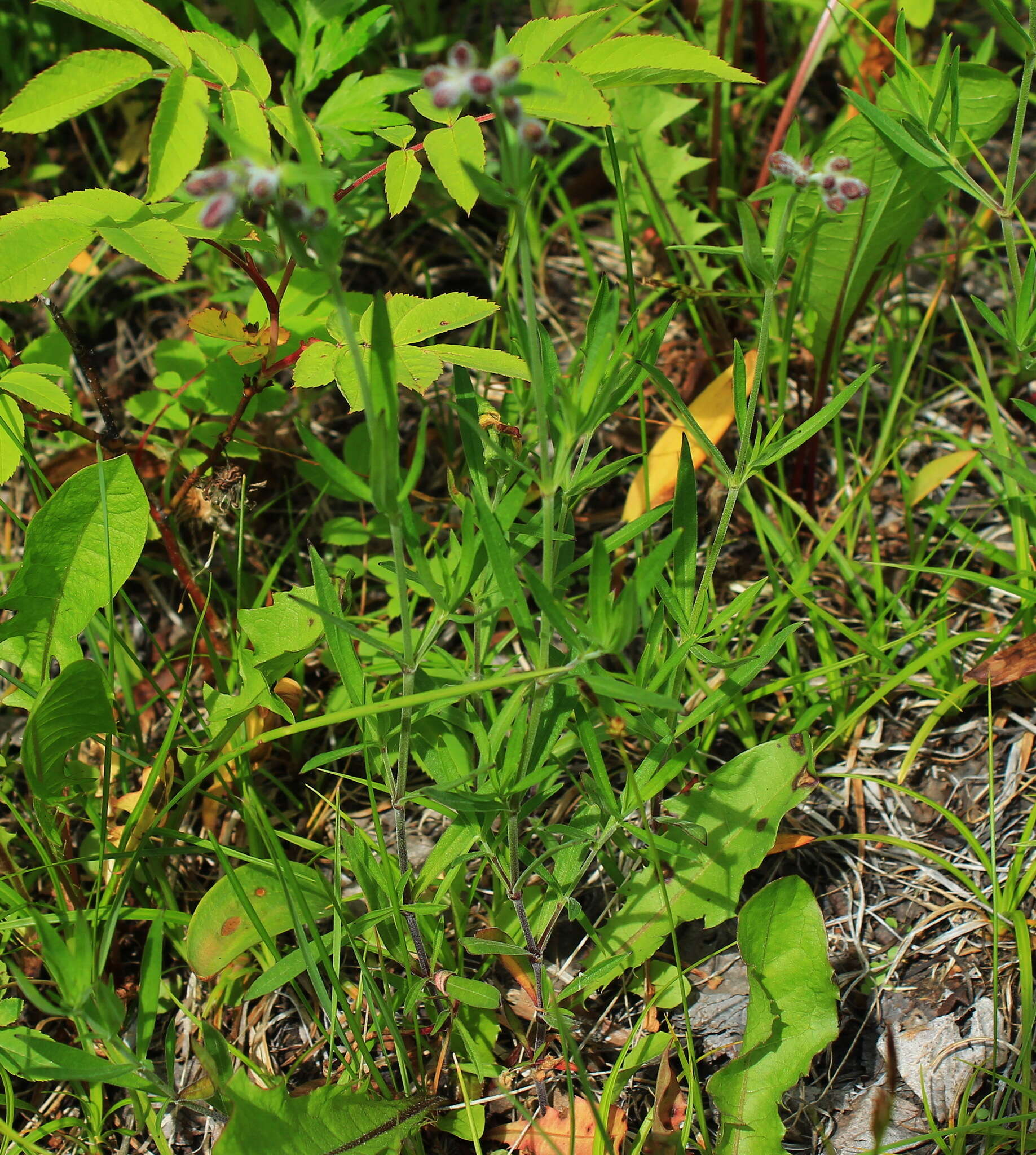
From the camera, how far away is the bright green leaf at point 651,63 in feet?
5.55

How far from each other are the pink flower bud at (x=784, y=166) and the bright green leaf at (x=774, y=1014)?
1.18 m

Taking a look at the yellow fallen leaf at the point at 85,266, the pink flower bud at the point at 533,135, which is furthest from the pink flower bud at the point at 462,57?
the yellow fallen leaf at the point at 85,266

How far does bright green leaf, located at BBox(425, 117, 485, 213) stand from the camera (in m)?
1.70

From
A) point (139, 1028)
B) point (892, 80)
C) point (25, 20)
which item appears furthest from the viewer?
point (25, 20)

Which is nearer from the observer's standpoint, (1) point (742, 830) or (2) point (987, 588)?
(1) point (742, 830)

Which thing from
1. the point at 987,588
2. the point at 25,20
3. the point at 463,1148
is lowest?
the point at 463,1148

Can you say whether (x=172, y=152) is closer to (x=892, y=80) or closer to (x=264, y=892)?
(x=264, y=892)

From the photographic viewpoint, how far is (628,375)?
147 cm

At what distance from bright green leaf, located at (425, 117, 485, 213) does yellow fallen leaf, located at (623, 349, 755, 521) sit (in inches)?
34.1

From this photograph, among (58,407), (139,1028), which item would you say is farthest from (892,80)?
(139,1028)

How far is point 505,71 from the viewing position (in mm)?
1091

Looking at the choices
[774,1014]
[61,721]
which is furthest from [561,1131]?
[61,721]

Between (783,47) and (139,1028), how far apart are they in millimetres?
3383

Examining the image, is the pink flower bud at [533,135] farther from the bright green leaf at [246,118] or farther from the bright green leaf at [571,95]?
the bright green leaf at [246,118]
